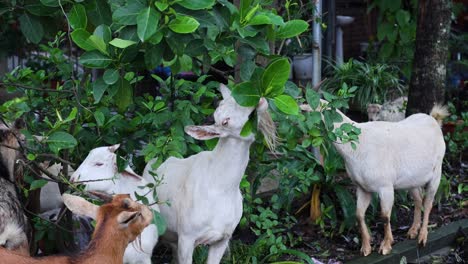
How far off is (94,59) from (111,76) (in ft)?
0.42

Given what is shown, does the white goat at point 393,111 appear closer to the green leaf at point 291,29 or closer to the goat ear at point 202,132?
the green leaf at point 291,29

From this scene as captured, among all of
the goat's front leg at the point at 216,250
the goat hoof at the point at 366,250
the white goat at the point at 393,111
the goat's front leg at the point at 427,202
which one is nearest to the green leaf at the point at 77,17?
the goat's front leg at the point at 216,250

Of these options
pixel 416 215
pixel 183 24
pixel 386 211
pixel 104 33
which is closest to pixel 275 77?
pixel 183 24

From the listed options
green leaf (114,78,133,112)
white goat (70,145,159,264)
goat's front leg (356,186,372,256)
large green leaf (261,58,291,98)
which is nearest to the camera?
large green leaf (261,58,291,98)

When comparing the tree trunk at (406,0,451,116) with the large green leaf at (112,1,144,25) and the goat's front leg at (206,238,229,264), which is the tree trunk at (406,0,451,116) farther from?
the large green leaf at (112,1,144,25)

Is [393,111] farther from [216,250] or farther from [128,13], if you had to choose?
[128,13]

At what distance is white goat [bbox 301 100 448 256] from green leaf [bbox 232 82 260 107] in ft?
6.10

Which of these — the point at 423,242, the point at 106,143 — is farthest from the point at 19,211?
the point at 423,242

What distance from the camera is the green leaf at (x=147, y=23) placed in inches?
137

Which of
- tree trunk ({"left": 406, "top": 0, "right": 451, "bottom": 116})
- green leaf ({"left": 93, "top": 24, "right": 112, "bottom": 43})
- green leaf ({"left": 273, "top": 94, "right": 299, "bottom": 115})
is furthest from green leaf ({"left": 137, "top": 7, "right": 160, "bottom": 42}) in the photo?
tree trunk ({"left": 406, "top": 0, "right": 451, "bottom": 116})

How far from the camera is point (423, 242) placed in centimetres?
640

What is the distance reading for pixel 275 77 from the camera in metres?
3.73

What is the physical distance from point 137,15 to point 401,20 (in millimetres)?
6396

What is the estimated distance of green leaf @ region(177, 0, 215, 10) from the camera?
358 centimetres
